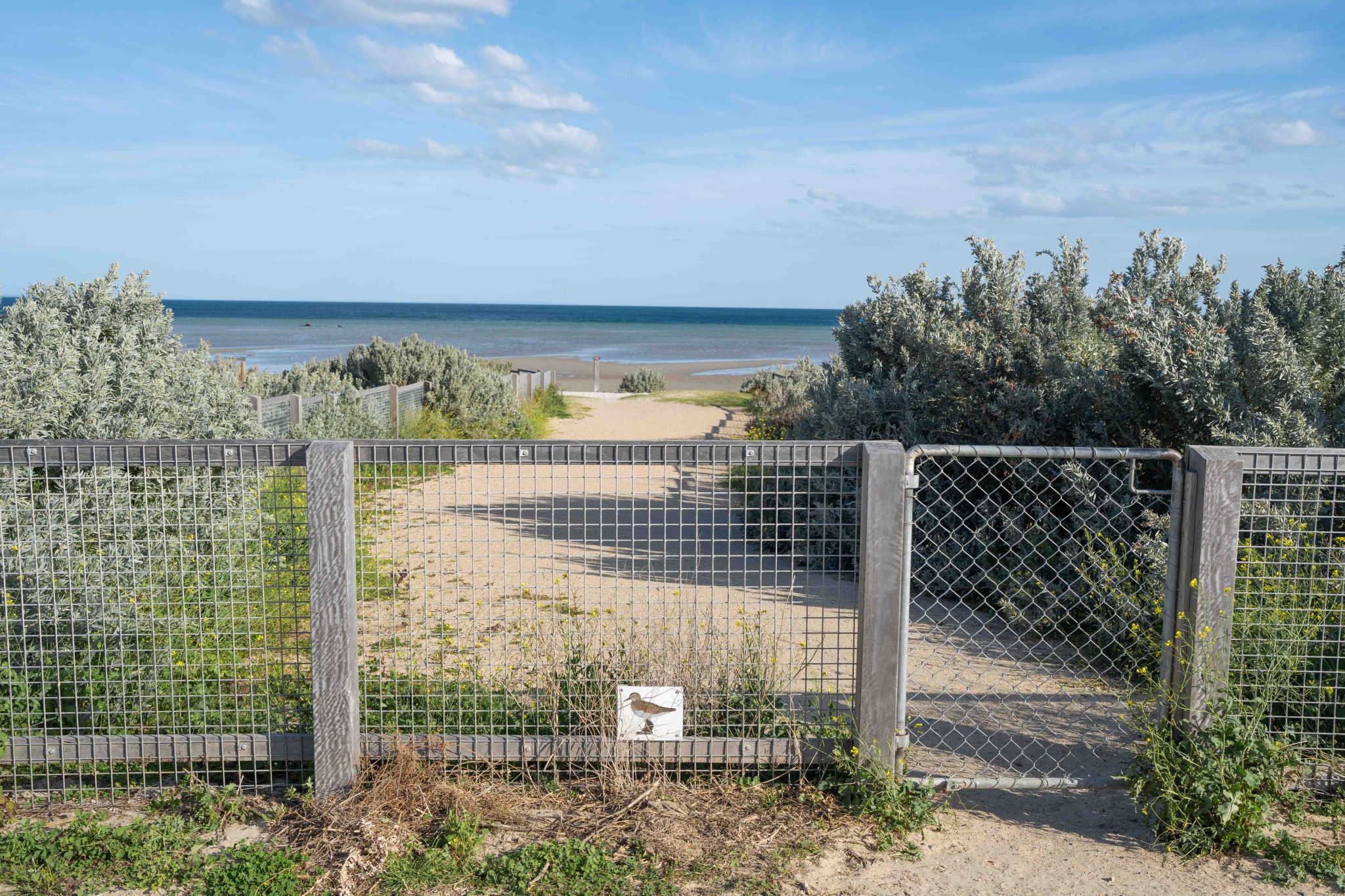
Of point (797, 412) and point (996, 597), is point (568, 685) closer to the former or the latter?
point (996, 597)

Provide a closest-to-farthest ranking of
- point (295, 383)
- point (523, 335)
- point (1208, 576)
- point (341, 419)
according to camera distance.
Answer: point (1208, 576) → point (341, 419) → point (295, 383) → point (523, 335)

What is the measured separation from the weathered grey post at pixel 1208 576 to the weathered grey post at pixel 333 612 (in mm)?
3489

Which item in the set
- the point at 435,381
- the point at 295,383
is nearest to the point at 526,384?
the point at 435,381

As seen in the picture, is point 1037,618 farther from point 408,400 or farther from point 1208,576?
point 408,400

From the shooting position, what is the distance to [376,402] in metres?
14.9

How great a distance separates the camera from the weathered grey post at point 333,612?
4.09 meters

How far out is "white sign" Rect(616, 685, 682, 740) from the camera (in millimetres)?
4254

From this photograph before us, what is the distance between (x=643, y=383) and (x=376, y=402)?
58.9 feet

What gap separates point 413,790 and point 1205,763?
3.23m

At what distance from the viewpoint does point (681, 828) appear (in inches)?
158

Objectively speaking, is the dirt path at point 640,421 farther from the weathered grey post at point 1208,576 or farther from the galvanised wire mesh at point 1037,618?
the weathered grey post at point 1208,576

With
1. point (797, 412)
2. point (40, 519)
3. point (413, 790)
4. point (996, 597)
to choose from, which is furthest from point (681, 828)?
point (797, 412)

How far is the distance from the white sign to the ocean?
3239cm

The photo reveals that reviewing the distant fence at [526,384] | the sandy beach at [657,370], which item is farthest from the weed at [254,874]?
the sandy beach at [657,370]
